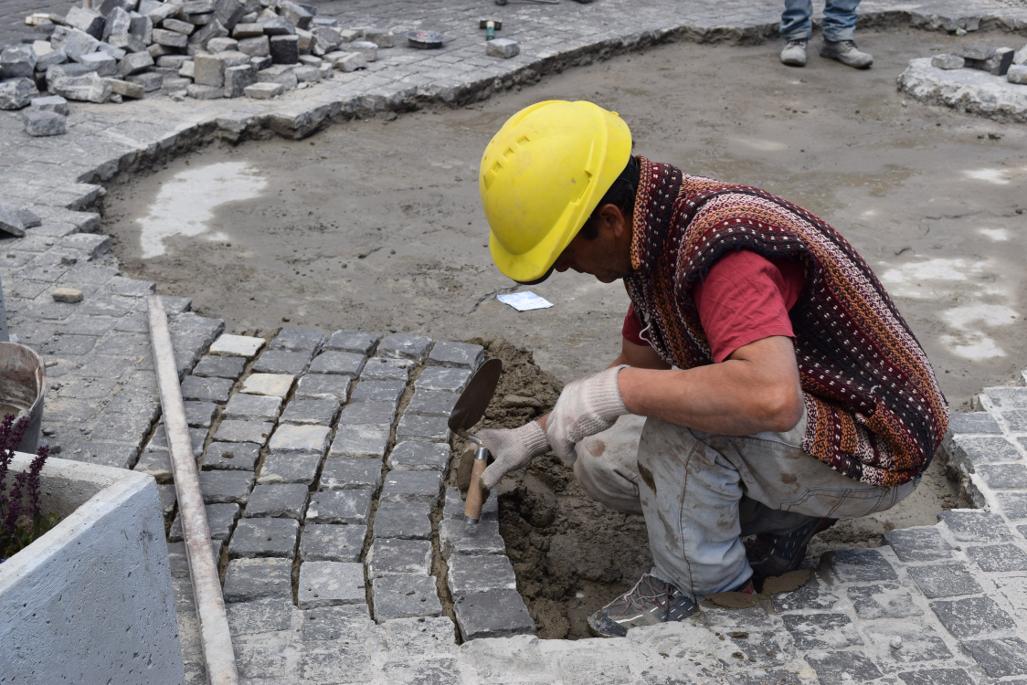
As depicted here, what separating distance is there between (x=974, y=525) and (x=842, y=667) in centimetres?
96

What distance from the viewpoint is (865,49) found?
36.3ft

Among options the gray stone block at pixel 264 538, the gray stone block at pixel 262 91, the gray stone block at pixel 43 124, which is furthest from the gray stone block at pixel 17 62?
the gray stone block at pixel 264 538

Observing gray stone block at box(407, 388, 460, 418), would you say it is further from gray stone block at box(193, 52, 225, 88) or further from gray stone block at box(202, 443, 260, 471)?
gray stone block at box(193, 52, 225, 88)

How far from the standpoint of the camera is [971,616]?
3.32 m

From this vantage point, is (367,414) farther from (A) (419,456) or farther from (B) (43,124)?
(B) (43,124)

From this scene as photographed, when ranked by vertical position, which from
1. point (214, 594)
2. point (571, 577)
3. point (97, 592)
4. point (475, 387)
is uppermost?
point (97, 592)

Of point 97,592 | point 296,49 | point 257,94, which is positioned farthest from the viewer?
point 296,49

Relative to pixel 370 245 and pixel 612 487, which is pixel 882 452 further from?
pixel 370 245

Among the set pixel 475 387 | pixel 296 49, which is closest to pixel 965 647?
pixel 475 387

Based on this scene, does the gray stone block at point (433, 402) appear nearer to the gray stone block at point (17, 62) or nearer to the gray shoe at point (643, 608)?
the gray shoe at point (643, 608)

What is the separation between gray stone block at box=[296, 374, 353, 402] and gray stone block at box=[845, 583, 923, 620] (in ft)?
7.18

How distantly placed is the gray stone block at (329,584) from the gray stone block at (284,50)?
20.9 feet

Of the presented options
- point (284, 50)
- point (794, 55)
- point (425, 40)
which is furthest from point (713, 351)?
point (794, 55)

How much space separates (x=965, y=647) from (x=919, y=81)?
7265 millimetres
